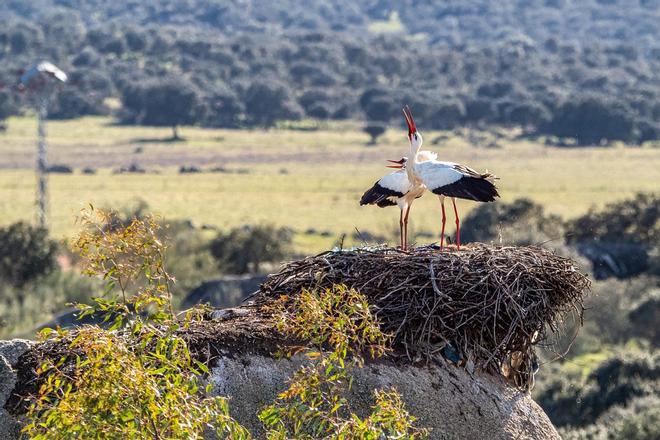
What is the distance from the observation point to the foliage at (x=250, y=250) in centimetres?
4288

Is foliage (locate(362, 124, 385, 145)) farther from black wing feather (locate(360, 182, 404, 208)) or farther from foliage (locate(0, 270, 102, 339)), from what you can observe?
black wing feather (locate(360, 182, 404, 208))

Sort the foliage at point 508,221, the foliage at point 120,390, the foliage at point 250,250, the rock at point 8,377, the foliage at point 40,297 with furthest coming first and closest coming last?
the foliage at point 508,221 → the foliage at point 250,250 → the foliage at point 40,297 → the rock at point 8,377 → the foliage at point 120,390

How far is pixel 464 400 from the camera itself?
1005 centimetres

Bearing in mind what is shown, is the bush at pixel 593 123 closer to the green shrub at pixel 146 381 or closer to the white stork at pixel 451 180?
the white stork at pixel 451 180

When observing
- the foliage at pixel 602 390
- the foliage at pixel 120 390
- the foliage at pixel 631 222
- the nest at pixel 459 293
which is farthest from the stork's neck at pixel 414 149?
the foliage at pixel 631 222

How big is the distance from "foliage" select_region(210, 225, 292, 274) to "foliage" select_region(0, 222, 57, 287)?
5849 millimetres

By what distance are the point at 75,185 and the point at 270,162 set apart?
19001 millimetres

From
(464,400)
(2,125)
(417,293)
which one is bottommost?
(2,125)

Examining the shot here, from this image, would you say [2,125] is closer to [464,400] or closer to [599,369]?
[599,369]

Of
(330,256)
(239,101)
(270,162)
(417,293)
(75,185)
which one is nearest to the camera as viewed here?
(417,293)

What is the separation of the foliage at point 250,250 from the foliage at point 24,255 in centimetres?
585

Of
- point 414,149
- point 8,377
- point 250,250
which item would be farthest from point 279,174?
point 8,377

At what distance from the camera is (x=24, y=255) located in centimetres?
3994

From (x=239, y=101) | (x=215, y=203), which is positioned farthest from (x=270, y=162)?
(x=239, y=101)
